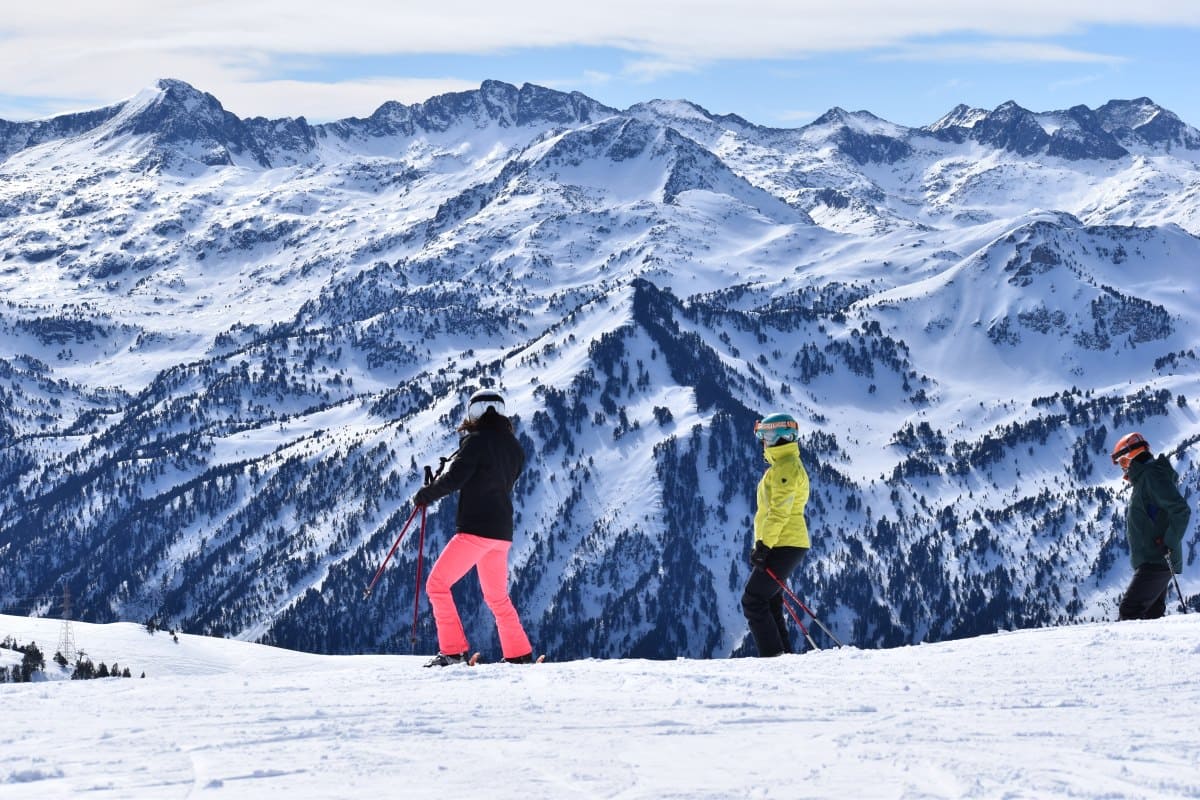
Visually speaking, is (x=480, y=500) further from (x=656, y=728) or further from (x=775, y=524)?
(x=656, y=728)

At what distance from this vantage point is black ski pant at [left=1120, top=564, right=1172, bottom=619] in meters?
16.8

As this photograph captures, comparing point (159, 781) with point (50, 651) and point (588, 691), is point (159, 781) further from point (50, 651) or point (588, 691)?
point (50, 651)

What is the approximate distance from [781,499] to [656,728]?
587cm

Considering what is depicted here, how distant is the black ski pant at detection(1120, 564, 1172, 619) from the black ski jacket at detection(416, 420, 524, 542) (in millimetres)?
8916

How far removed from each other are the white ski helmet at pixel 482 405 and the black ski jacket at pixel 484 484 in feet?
0.70

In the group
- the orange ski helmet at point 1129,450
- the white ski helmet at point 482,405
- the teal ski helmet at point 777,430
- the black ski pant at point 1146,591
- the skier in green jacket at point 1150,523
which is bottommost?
the black ski pant at point 1146,591

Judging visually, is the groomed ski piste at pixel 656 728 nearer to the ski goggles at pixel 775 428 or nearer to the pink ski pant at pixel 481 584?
the pink ski pant at pixel 481 584

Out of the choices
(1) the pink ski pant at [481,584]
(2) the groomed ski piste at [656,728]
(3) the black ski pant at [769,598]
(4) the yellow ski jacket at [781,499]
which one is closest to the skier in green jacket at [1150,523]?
(2) the groomed ski piste at [656,728]

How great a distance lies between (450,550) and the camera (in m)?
14.1

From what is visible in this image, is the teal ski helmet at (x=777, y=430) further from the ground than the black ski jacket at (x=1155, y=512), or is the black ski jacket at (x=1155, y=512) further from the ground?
the teal ski helmet at (x=777, y=430)

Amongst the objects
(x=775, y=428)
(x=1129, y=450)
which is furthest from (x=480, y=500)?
(x=1129, y=450)

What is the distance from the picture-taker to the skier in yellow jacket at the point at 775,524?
15.3 m

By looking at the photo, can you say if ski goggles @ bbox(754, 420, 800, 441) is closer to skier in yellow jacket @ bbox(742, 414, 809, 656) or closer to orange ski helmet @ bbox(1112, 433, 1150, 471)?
skier in yellow jacket @ bbox(742, 414, 809, 656)

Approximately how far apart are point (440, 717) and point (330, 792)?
2403 mm
